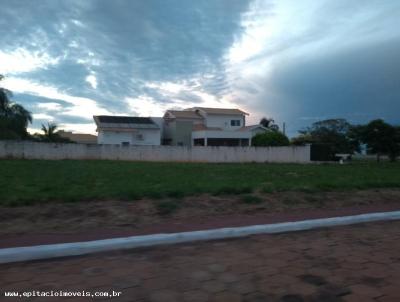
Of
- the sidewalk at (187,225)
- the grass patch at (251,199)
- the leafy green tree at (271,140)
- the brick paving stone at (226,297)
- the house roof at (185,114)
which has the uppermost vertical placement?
the house roof at (185,114)

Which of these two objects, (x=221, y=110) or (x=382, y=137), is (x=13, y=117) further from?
(x=382, y=137)

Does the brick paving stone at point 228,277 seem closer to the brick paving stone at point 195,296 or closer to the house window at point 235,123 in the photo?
the brick paving stone at point 195,296

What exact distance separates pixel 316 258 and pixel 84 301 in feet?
9.94

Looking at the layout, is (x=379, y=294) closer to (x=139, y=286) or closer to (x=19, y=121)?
(x=139, y=286)

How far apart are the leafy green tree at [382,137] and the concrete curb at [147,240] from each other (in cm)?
3711

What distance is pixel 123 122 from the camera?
49938 mm

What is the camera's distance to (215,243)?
586 cm

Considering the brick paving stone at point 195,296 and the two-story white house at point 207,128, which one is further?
the two-story white house at point 207,128

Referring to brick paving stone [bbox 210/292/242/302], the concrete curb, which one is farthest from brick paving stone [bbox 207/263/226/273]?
the concrete curb

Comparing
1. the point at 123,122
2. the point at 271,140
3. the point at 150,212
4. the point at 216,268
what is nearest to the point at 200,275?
the point at 216,268

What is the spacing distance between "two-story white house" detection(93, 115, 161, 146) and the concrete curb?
41.6m

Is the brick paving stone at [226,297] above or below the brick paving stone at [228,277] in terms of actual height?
below

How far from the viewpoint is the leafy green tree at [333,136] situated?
2003 inches

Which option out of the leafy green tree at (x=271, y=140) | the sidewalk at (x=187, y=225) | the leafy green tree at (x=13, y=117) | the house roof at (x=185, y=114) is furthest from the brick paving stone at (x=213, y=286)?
the house roof at (x=185, y=114)
